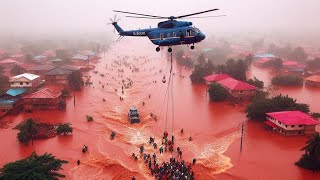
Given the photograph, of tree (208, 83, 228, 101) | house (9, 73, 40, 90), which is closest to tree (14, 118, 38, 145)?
house (9, 73, 40, 90)

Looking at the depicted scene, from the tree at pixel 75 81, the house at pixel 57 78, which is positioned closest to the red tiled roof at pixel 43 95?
the tree at pixel 75 81

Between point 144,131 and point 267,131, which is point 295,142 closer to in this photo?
point 267,131

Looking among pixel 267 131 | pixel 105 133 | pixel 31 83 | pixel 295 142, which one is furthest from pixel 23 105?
pixel 295 142

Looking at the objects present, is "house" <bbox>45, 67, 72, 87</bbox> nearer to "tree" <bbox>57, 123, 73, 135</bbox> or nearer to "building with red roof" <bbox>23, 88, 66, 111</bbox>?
"building with red roof" <bbox>23, 88, 66, 111</bbox>

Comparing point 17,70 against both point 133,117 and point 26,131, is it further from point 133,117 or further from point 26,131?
point 26,131

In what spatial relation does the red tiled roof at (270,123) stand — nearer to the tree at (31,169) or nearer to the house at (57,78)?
the tree at (31,169)

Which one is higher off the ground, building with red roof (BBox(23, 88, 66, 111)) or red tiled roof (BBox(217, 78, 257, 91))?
red tiled roof (BBox(217, 78, 257, 91))
